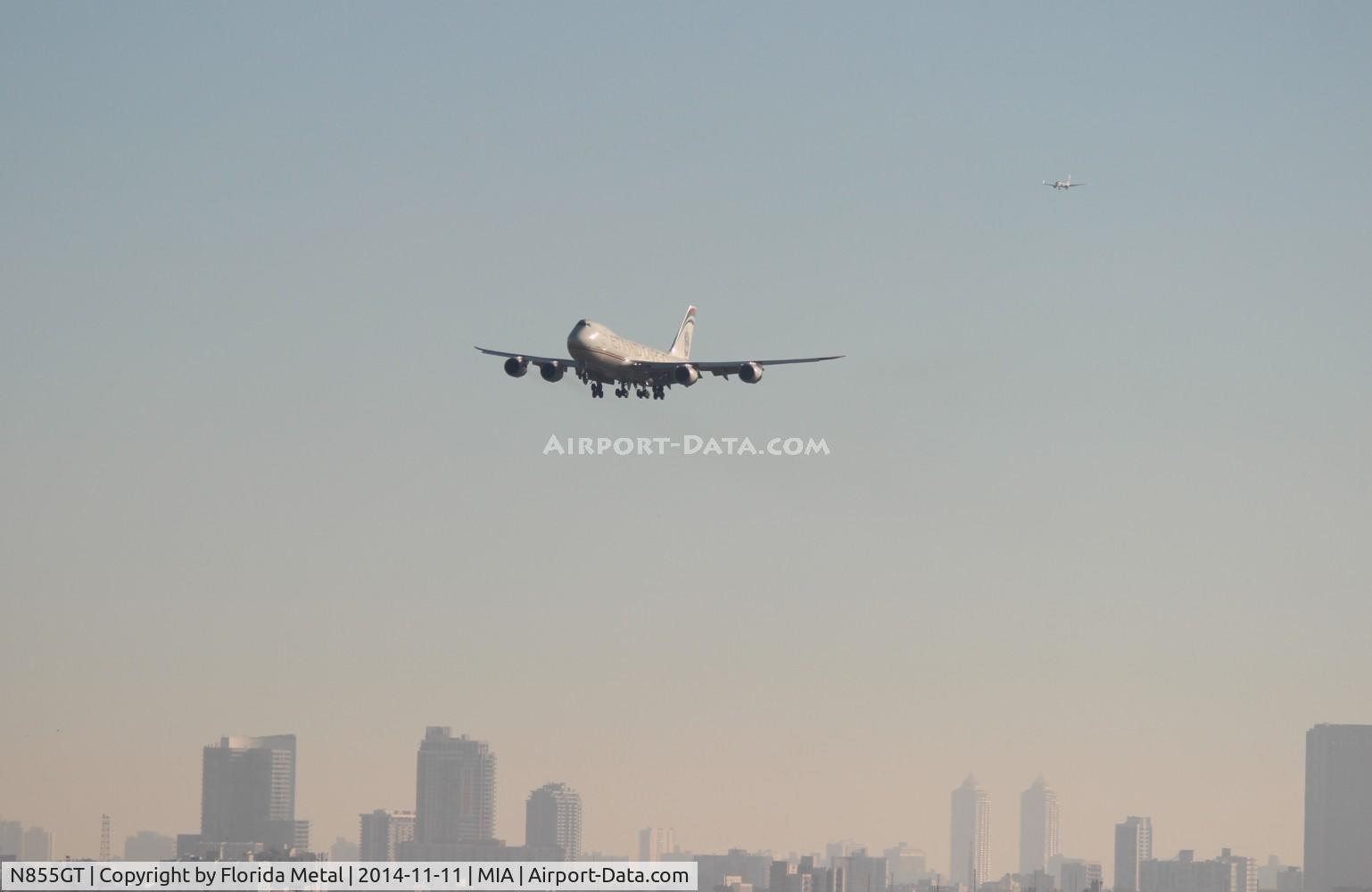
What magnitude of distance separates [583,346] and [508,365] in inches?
377

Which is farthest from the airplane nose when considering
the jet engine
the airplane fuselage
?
the jet engine

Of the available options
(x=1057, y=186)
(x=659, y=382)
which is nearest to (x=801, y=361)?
(x=659, y=382)

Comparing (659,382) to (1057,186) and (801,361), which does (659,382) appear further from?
(1057,186)

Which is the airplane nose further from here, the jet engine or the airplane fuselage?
the jet engine

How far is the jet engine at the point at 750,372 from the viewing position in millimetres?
162750

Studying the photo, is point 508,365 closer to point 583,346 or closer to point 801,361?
point 583,346

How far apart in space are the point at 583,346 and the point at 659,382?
11.0 metres

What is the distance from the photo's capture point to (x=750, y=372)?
163 metres

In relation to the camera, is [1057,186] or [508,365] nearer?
[508,365]

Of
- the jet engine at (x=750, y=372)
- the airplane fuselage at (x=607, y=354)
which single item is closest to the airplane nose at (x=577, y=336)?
the airplane fuselage at (x=607, y=354)

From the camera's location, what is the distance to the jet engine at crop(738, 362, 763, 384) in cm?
16275

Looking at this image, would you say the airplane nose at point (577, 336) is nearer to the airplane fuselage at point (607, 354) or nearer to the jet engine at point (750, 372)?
the airplane fuselage at point (607, 354)

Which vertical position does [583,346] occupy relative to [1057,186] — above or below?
below

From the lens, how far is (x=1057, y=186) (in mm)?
190000
